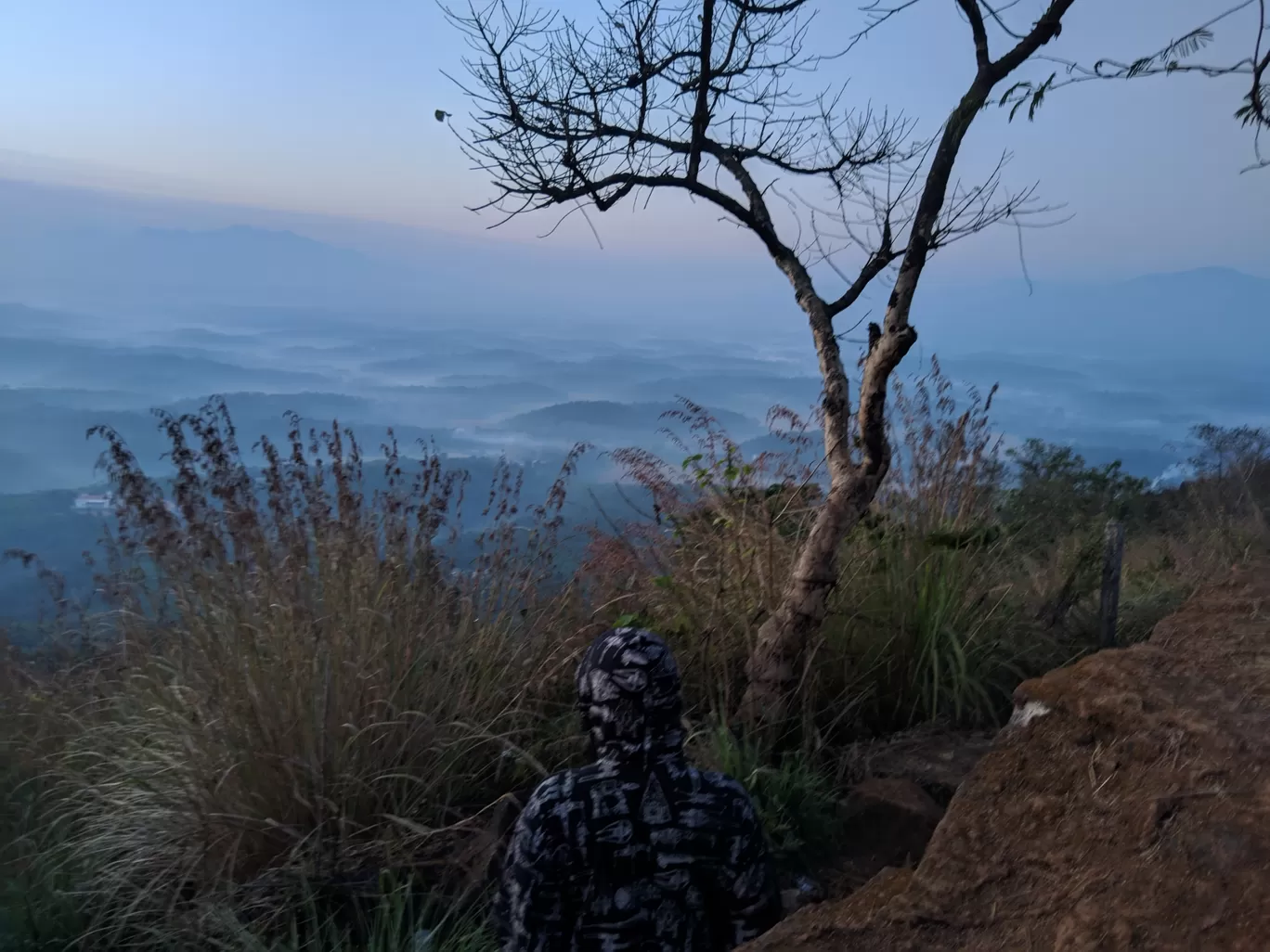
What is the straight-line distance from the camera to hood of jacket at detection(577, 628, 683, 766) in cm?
210

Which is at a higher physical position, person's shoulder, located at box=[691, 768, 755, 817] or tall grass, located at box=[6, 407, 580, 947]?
person's shoulder, located at box=[691, 768, 755, 817]

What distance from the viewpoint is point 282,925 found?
3.30 metres

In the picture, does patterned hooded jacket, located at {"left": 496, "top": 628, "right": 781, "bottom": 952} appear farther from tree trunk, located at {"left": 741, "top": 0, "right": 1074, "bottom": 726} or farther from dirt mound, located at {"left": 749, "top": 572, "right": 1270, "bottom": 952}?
tree trunk, located at {"left": 741, "top": 0, "right": 1074, "bottom": 726}

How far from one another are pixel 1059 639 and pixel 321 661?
3834mm

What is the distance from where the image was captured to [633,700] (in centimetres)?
210

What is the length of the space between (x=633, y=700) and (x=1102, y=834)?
1144mm

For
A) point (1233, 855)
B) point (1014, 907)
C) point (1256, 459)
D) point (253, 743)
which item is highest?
point (1256, 459)

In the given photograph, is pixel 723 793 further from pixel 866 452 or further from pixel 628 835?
pixel 866 452

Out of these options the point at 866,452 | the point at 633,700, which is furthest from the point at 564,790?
the point at 866,452

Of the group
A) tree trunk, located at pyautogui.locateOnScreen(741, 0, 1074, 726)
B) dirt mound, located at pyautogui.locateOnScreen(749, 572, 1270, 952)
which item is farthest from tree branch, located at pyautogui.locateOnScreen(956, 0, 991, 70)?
dirt mound, located at pyautogui.locateOnScreen(749, 572, 1270, 952)

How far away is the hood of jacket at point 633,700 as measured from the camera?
6.89 ft

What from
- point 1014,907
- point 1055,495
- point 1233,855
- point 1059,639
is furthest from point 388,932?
point 1055,495

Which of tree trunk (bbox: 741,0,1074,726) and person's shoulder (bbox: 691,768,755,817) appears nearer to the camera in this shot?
person's shoulder (bbox: 691,768,755,817)

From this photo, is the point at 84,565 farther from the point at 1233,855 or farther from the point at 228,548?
the point at 1233,855
